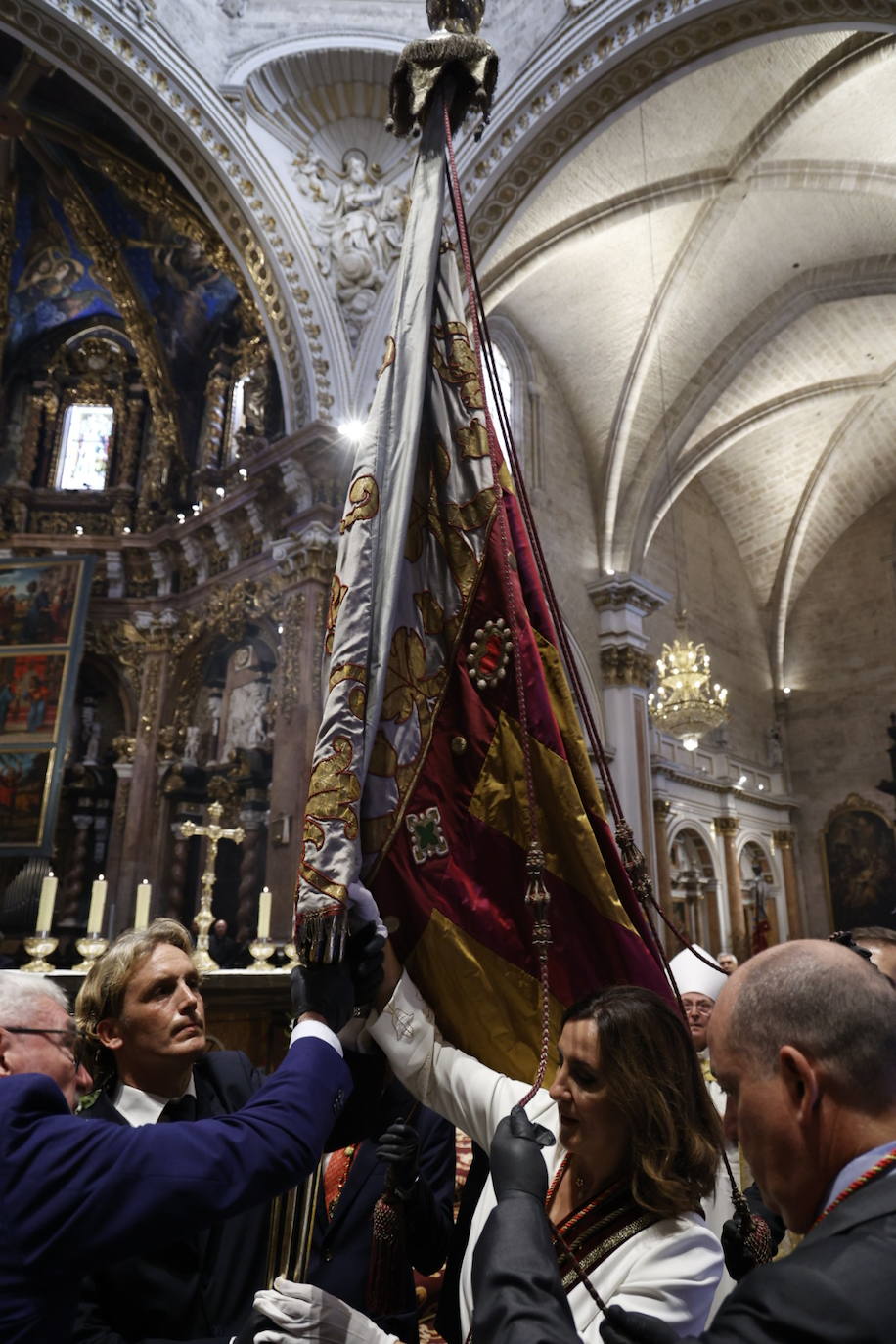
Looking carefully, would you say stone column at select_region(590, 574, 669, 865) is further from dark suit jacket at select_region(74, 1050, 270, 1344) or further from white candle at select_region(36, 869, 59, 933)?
dark suit jacket at select_region(74, 1050, 270, 1344)

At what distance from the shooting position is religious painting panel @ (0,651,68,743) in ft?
32.3

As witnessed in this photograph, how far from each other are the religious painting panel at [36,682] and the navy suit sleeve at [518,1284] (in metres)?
9.13

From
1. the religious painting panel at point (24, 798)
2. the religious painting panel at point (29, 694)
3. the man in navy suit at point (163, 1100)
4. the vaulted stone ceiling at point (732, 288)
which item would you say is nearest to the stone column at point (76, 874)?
the religious painting panel at point (24, 798)

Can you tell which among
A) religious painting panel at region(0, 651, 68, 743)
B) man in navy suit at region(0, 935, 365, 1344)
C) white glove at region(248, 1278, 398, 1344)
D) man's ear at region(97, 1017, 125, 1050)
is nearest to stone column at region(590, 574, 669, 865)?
religious painting panel at region(0, 651, 68, 743)

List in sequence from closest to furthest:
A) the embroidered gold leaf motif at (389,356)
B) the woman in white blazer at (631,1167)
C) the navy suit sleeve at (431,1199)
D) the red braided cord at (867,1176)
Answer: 1. the red braided cord at (867,1176)
2. the woman in white blazer at (631,1167)
3. the navy suit sleeve at (431,1199)
4. the embroidered gold leaf motif at (389,356)

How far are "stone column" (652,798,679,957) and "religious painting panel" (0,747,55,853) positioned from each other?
7751 millimetres

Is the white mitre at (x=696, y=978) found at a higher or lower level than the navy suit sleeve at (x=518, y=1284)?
higher

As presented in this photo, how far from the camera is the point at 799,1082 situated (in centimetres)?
116

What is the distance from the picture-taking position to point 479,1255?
3.98ft

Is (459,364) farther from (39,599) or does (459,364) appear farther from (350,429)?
(39,599)

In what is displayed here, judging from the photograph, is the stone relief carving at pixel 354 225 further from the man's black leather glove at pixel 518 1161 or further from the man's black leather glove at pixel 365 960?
the man's black leather glove at pixel 518 1161

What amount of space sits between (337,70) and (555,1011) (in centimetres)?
1007

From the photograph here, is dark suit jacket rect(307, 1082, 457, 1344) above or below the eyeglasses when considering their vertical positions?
below

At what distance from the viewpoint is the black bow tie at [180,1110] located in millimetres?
1946
